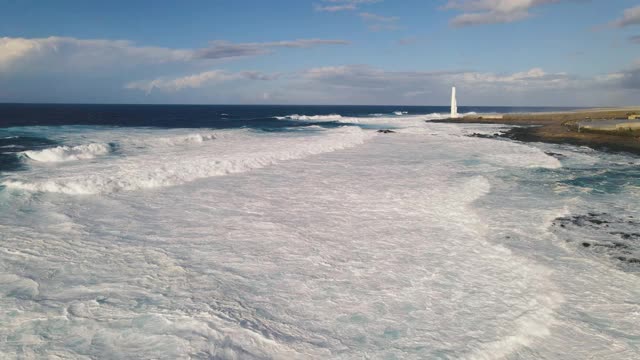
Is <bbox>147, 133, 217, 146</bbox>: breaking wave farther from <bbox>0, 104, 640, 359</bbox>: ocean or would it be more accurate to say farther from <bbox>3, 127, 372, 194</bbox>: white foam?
<bbox>0, 104, 640, 359</bbox>: ocean

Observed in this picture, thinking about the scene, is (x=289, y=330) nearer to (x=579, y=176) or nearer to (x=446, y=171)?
(x=446, y=171)

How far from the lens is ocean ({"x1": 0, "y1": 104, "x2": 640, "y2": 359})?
5430 millimetres

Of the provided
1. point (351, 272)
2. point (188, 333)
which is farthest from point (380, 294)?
point (188, 333)

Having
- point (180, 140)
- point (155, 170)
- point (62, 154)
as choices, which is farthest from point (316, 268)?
point (180, 140)

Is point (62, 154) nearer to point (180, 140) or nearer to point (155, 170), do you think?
point (155, 170)

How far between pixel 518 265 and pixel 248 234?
588 cm

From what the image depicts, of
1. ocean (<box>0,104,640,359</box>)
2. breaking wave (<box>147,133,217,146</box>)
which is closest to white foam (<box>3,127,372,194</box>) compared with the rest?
ocean (<box>0,104,640,359</box>)

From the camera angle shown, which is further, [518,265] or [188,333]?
[518,265]

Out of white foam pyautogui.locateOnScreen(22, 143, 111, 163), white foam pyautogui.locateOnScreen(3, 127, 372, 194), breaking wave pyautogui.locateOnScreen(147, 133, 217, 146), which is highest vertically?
breaking wave pyautogui.locateOnScreen(147, 133, 217, 146)

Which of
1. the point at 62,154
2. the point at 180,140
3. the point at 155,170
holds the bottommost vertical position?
the point at 155,170

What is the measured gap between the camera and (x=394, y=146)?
99.5 ft

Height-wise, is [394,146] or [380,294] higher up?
[394,146]

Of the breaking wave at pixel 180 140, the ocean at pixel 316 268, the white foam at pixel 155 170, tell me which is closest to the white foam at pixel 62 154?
the white foam at pixel 155 170

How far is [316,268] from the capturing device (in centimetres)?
786
